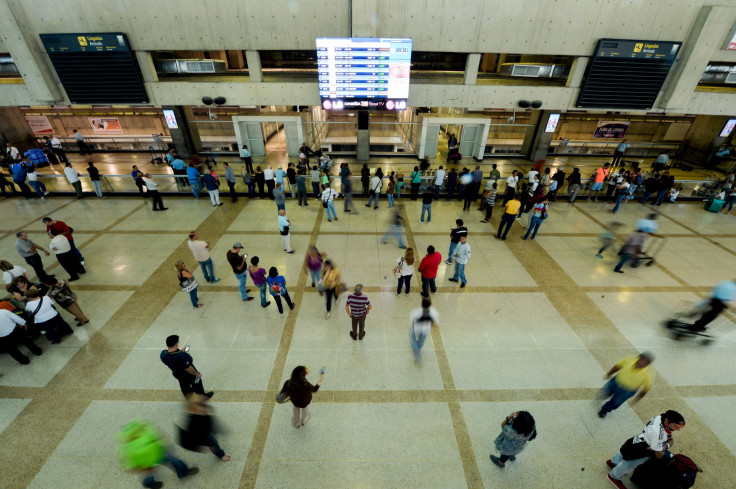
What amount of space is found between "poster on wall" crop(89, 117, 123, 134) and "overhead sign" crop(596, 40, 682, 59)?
26225 mm

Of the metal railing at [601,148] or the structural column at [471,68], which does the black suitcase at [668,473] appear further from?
the metal railing at [601,148]

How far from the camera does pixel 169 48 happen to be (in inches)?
512

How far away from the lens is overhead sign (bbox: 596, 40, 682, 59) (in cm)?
1243

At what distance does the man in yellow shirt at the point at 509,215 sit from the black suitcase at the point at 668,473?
22.1 feet

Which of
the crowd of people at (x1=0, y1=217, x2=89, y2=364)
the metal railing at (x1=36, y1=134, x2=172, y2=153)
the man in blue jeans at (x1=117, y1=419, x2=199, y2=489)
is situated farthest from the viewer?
the metal railing at (x1=36, y1=134, x2=172, y2=153)

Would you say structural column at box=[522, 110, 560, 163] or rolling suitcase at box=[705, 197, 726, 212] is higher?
structural column at box=[522, 110, 560, 163]

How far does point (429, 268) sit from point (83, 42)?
54.5 feet

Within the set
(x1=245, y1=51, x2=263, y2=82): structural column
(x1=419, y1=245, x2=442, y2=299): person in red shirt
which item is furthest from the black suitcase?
(x1=245, y1=51, x2=263, y2=82): structural column

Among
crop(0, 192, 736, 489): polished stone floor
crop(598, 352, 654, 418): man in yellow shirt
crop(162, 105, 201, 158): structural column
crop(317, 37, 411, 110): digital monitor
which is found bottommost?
crop(0, 192, 736, 489): polished stone floor

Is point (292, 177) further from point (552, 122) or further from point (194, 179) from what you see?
point (552, 122)

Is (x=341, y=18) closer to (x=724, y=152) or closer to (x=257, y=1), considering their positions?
(x=257, y=1)

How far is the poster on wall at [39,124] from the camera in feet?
60.5

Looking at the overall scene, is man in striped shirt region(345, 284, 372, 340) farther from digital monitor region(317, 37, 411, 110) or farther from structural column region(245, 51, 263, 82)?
structural column region(245, 51, 263, 82)

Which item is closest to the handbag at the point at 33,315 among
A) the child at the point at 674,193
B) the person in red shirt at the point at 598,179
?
the person in red shirt at the point at 598,179
